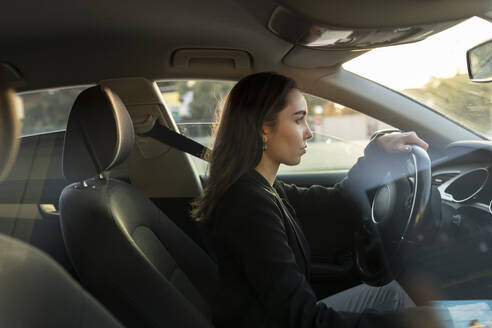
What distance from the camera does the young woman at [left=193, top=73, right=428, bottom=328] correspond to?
1.09 metres

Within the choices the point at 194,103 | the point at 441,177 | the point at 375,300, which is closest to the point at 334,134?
the point at 441,177

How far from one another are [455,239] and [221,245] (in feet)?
2.93

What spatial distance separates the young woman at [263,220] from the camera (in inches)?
42.9

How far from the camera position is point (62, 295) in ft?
2.88

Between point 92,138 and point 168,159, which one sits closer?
point 92,138

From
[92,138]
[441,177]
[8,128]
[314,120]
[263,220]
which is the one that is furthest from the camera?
[314,120]

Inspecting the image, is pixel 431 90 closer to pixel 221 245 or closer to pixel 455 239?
pixel 455 239

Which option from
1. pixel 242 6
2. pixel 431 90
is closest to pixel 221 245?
pixel 242 6

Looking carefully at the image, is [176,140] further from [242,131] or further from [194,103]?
[242,131]

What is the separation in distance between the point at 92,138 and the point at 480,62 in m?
1.24


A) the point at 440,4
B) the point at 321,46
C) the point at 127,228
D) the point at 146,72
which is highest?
the point at 440,4

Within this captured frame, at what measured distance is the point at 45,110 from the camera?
1154mm

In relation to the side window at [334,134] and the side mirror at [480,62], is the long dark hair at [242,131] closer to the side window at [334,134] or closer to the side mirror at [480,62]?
the side window at [334,134]

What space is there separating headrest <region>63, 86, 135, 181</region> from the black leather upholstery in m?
0.49
